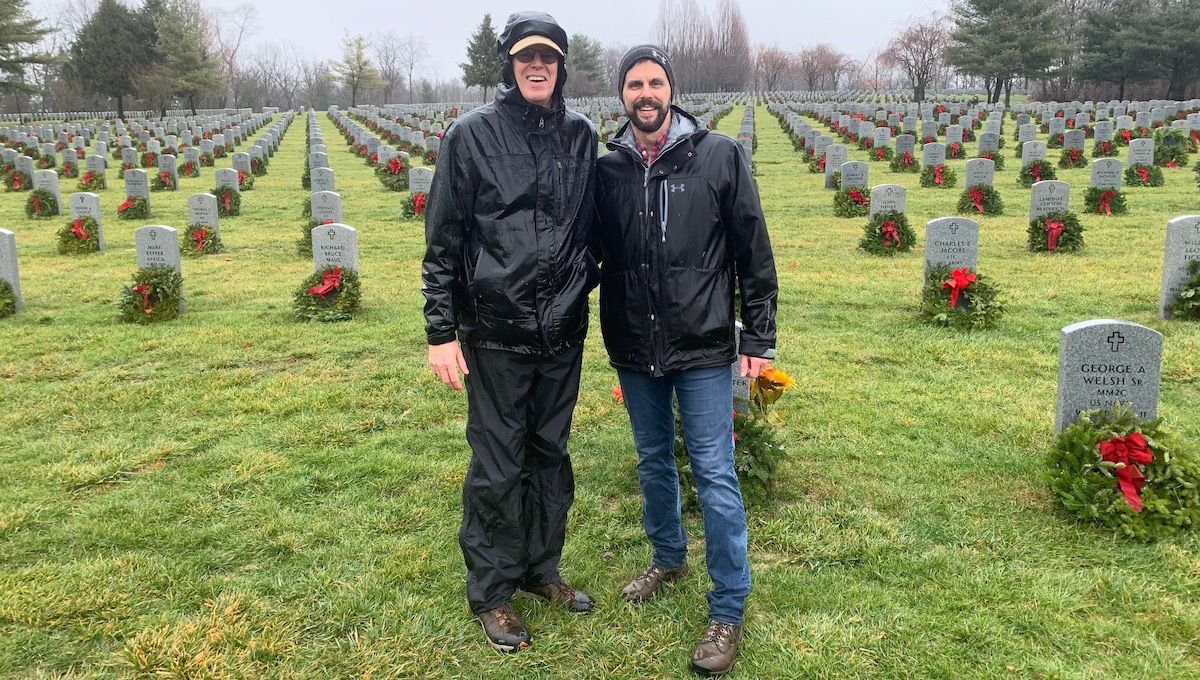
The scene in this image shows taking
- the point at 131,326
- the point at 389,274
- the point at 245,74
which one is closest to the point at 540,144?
the point at 131,326

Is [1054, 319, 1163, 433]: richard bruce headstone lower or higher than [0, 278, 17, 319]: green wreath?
higher

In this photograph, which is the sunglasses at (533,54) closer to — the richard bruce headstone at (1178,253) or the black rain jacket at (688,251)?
the black rain jacket at (688,251)

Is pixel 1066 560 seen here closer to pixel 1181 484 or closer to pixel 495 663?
pixel 1181 484

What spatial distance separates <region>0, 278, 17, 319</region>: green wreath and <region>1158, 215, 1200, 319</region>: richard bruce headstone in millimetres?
10966

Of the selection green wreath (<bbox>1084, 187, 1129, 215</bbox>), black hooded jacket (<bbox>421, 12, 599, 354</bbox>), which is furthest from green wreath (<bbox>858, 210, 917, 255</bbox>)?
black hooded jacket (<bbox>421, 12, 599, 354</bbox>)

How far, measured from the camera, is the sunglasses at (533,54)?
115 inches

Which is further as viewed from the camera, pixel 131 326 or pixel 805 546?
pixel 131 326

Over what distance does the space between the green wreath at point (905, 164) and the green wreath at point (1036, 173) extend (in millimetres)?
3409

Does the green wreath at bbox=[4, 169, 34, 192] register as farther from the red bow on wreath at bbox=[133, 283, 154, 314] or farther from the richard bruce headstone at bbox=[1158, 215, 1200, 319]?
the richard bruce headstone at bbox=[1158, 215, 1200, 319]

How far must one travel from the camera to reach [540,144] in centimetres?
300

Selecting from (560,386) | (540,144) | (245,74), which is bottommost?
(560,386)

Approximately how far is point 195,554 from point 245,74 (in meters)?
92.5

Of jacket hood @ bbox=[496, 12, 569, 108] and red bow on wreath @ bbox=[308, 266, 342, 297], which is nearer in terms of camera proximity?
jacket hood @ bbox=[496, 12, 569, 108]

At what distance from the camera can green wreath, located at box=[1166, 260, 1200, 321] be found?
7164 mm
